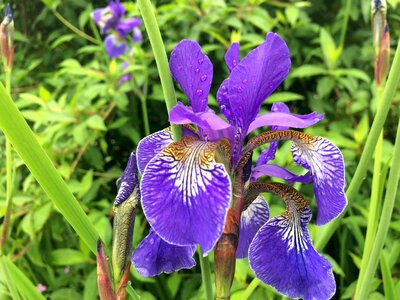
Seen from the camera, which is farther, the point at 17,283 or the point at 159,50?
the point at 17,283

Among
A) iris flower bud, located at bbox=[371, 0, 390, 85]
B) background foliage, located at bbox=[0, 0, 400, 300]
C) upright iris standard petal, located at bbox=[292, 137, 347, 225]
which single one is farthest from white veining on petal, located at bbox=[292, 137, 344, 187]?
background foliage, located at bbox=[0, 0, 400, 300]

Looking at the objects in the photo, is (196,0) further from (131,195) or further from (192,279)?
(131,195)

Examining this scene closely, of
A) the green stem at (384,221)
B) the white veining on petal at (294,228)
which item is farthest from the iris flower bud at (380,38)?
the white veining on petal at (294,228)

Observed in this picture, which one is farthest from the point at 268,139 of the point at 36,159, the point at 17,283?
the point at 17,283

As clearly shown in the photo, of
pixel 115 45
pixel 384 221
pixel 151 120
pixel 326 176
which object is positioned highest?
pixel 326 176

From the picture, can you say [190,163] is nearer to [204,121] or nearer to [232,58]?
[204,121]

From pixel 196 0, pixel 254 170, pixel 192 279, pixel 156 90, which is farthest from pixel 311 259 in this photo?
pixel 196 0

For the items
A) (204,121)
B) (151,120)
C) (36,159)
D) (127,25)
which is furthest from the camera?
(127,25)
